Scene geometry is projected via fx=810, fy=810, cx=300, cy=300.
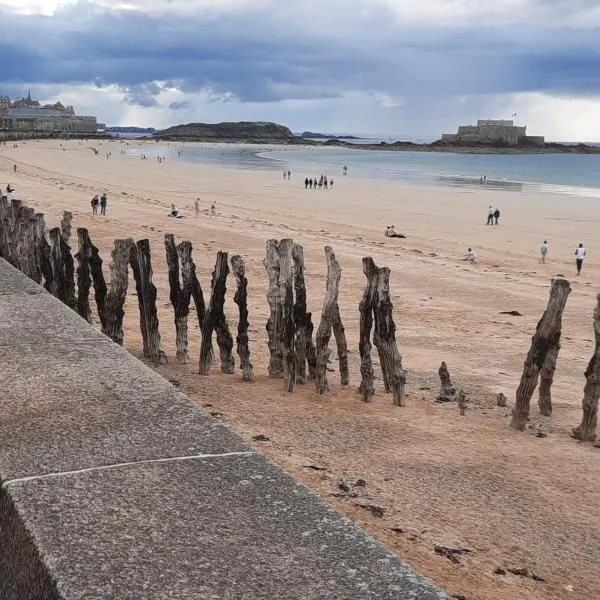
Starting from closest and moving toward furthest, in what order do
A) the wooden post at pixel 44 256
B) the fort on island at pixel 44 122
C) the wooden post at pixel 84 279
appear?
the wooden post at pixel 84 279 → the wooden post at pixel 44 256 → the fort on island at pixel 44 122

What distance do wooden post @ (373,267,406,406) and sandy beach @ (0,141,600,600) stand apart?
A: 0.20m

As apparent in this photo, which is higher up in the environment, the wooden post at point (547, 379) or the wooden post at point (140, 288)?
the wooden post at point (140, 288)

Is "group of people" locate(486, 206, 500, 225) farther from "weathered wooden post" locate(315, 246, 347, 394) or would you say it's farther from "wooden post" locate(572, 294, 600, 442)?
"wooden post" locate(572, 294, 600, 442)

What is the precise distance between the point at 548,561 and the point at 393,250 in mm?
17786

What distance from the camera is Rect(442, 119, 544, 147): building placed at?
569 feet

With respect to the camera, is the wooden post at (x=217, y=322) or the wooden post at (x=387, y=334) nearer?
the wooden post at (x=387, y=334)

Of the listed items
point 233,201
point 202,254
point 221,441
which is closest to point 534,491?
point 221,441

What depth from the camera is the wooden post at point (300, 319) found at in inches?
288

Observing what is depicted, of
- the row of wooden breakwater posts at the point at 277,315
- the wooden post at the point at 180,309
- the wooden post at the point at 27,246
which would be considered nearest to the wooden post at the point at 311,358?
the row of wooden breakwater posts at the point at 277,315

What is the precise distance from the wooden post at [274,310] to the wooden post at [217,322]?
415 mm

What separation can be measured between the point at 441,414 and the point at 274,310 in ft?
5.81

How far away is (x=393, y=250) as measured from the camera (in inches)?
862

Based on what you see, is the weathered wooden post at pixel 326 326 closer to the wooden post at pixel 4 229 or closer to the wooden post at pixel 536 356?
the wooden post at pixel 536 356

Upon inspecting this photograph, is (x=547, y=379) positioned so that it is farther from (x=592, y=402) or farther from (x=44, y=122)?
(x=44, y=122)
